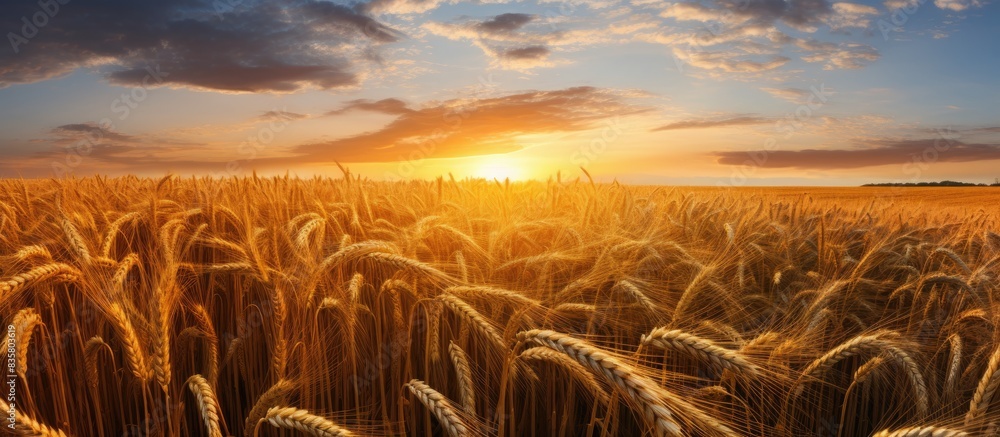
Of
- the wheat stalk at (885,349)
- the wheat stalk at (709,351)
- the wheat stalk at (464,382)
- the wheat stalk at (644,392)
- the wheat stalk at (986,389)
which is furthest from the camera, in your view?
Result: the wheat stalk at (885,349)

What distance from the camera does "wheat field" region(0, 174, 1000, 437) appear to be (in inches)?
66.6

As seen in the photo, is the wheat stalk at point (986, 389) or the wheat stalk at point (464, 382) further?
the wheat stalk at point (464, 382)

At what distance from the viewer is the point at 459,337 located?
2.51 m

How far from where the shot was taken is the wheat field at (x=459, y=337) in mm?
1692

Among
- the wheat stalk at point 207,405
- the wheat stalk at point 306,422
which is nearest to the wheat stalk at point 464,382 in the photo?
the wheat stalk at point 306,422

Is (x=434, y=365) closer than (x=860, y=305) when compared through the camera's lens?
Yes

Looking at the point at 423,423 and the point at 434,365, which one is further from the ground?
the point at 434,365

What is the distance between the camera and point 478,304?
2.55m

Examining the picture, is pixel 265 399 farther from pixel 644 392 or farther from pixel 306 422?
pixel 644 392

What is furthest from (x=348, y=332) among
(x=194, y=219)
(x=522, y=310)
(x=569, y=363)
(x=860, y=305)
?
(x=860, y=305)

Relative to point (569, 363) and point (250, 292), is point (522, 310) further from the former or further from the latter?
point (250, 292)

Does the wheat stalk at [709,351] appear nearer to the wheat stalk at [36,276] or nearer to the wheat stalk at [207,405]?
the wheat stalk at [207,405]

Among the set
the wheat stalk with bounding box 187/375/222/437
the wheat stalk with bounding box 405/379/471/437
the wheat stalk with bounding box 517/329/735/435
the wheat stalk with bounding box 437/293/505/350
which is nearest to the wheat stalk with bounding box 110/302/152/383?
the wheat stalk with bounding box 187/375/222/437

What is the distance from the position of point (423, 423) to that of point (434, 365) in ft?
1.02
